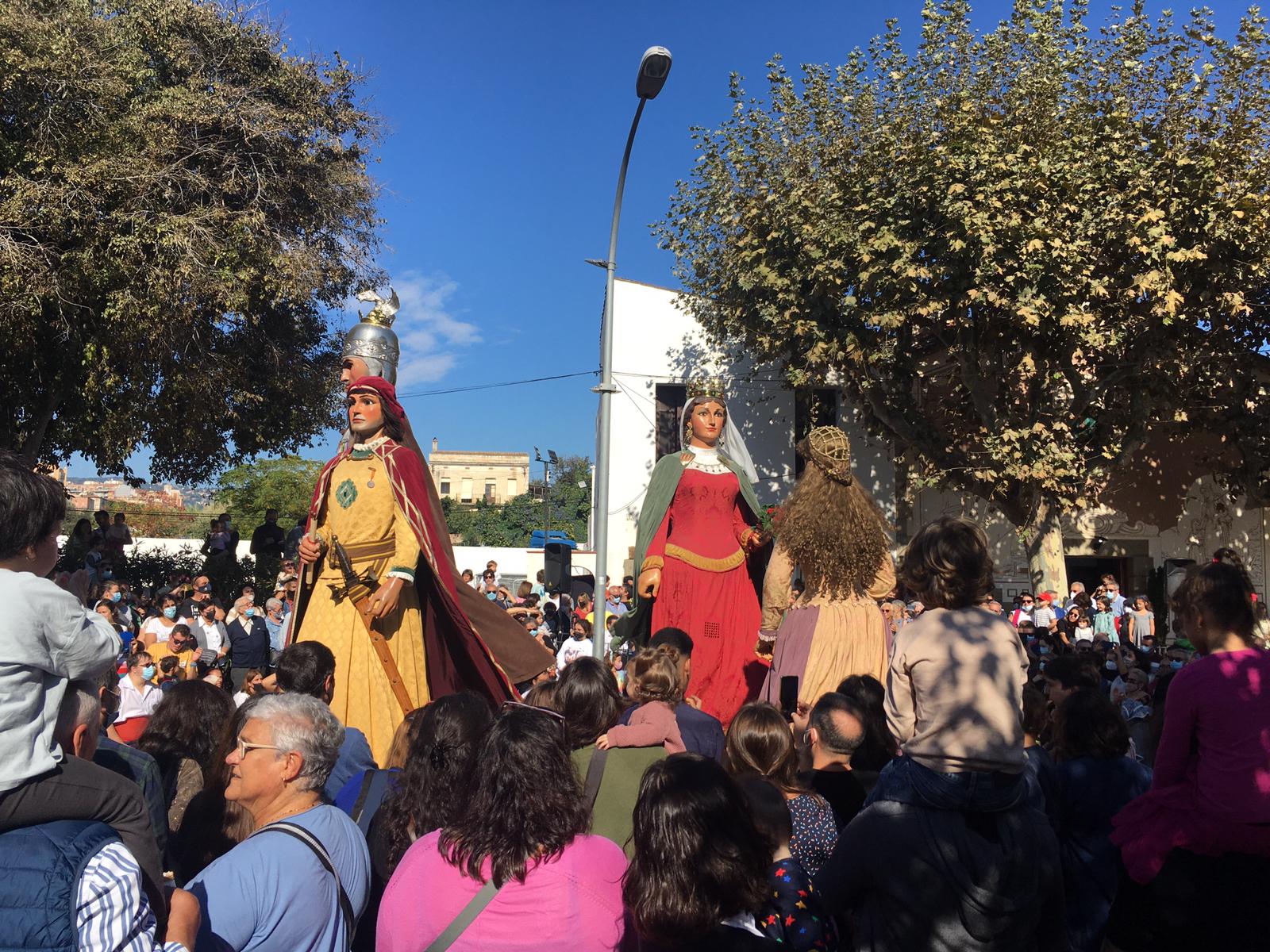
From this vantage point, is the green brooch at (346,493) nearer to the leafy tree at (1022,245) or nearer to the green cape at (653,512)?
the green cape at (653,512)

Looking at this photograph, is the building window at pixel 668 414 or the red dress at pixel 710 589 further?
the building window at pixel 668 414

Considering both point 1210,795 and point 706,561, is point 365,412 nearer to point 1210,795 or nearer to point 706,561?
point 706,561

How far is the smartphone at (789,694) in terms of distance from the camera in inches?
201

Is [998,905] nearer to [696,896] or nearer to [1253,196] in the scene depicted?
[696,896]

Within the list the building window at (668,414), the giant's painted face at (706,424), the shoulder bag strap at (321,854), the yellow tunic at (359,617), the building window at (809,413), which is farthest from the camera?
the building window at (668,414)

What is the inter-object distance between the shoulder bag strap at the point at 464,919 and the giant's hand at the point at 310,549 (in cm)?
350

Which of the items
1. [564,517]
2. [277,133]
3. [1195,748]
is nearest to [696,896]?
[1195,748]

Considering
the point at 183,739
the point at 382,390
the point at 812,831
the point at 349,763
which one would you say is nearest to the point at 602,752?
the point at 812,831

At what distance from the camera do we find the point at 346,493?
18.2 feet

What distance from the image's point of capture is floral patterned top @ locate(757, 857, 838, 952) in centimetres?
253

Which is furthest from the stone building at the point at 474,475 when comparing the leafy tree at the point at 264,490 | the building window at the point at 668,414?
the building window at the point at 668,414

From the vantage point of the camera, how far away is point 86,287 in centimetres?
1382

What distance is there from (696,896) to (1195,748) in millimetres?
1653

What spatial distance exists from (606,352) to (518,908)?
9.58 m
